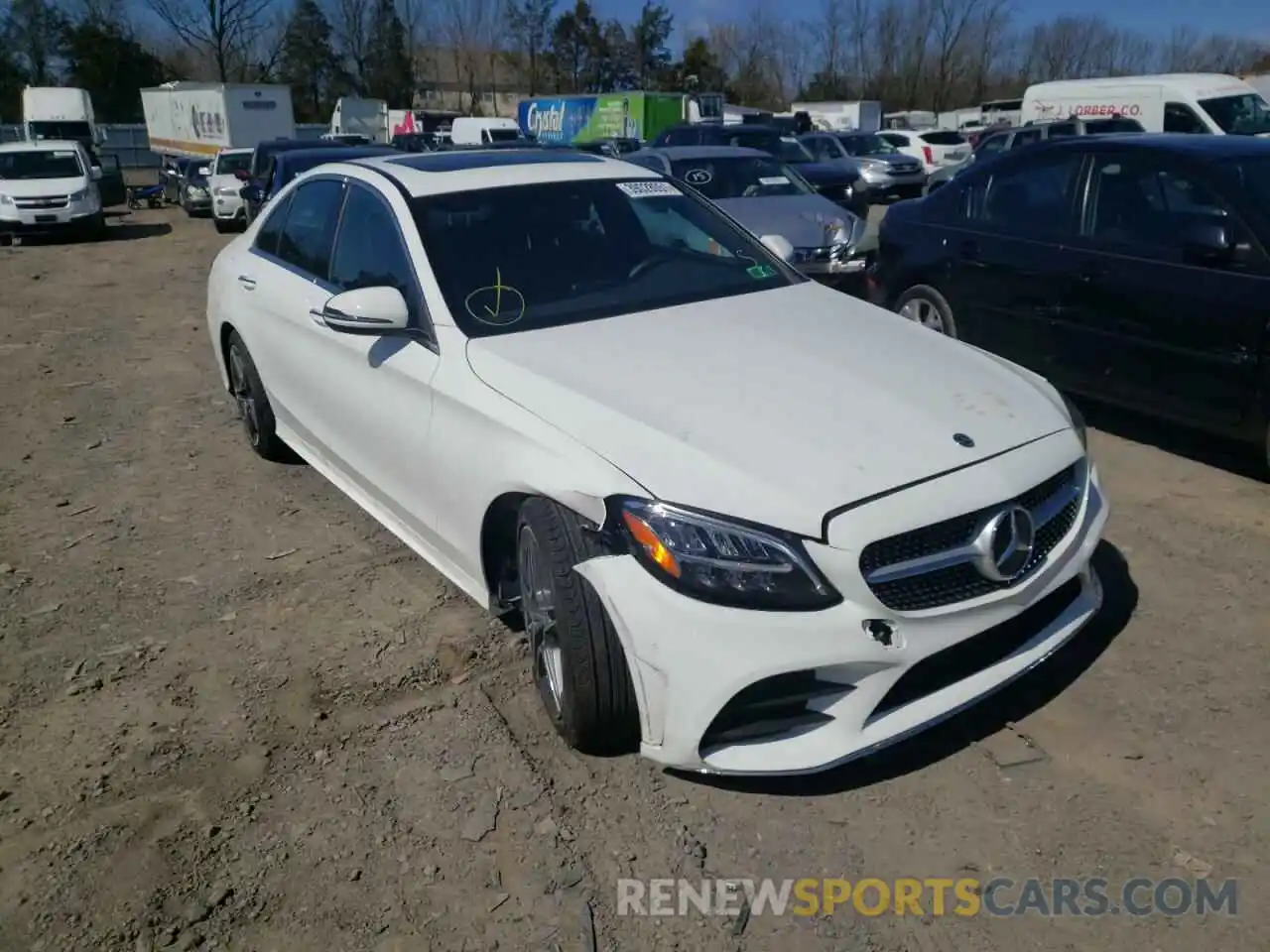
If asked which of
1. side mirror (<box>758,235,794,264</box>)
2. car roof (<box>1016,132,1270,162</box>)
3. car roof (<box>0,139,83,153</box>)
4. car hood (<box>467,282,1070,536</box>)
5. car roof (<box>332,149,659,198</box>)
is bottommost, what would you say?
car hood (<box>467,282,1070,536</box>)

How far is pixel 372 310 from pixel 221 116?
110 ft

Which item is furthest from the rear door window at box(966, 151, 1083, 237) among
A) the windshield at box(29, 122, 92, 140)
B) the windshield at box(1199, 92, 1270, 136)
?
the windshield at box(29, 122, 92, 140)

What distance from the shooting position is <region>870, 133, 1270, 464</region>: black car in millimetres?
4855

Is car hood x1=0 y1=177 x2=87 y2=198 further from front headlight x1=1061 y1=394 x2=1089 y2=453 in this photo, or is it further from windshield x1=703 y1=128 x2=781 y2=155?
front headlight x1=1061 y1=394 x2=1089 y2=453

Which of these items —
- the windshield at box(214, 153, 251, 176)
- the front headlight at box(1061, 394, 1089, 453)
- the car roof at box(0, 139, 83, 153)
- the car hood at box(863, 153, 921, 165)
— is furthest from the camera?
the car hood at box(863, 153, 921, 165)

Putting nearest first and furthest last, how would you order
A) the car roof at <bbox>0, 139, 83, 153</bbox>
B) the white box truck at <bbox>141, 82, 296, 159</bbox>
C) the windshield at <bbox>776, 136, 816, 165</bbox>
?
the windshield at <bbox>776, 136, 816, 165</bbox> → the car roof at <bbox>0, 139, 83, 153</bbox> → the white box truck at <bbox>141, 82, 296, 159</bbox>

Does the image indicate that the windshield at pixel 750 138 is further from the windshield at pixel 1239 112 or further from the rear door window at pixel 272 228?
the rear door window at pixel 272 228

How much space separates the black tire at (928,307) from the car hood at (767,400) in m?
2.66

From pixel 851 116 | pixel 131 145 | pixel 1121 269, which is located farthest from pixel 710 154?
pixel 131 145

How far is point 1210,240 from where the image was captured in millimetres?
4816

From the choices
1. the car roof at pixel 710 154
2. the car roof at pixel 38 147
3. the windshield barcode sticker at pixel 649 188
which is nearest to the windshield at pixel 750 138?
the car roof at pixel 710 154

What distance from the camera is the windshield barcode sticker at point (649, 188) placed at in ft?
14.5

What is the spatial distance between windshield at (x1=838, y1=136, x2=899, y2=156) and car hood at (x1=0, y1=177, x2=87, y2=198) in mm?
16174

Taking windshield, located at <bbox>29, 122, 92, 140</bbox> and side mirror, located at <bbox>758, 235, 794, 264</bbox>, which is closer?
side mirror, located at <bbox>758, 235, 794, 264</bbox>
